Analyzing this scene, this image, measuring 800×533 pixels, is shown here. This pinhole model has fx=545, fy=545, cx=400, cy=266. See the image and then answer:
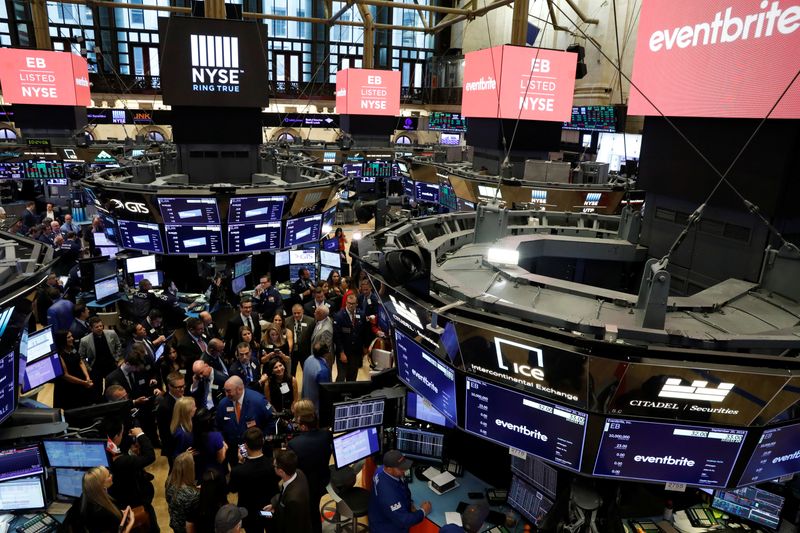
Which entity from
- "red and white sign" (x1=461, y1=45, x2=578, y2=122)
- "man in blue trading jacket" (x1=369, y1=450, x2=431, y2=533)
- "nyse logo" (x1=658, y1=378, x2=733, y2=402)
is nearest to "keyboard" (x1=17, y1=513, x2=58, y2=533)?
"man in blue trading jacket" (x1=369, y1=450, x2=431, y2=533)

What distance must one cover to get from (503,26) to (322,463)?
93.5 ft

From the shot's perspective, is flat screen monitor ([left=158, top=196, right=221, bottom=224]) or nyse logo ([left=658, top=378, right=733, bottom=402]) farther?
flat screen monitor ([left=158, top=196, right=221, bottom=224])

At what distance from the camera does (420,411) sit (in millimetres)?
5414

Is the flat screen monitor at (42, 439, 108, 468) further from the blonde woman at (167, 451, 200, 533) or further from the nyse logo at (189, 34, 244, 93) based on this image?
the nyse logo at (189, 34, 244, 93)

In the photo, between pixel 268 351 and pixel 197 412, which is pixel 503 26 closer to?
pixel 268 351

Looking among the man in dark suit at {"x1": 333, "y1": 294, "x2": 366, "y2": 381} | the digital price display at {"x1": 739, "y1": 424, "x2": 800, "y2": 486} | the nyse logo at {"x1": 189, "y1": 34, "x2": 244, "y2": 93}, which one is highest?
the nyse logo at {"x1": 189, "y1": 34, "x2": 244, "y2": 93}

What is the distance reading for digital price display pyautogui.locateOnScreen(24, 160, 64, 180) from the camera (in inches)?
717

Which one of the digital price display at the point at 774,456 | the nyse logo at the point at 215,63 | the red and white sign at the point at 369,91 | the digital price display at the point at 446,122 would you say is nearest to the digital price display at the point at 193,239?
the nyse logo at the point at 215,63

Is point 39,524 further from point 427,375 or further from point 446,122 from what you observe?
point 446,122

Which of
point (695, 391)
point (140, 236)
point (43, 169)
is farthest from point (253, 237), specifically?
point (43, 169)

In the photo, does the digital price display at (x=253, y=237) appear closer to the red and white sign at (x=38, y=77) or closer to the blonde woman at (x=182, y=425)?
the blonde woman at (x=182, y=425)

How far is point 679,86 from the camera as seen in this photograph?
518 centimetres

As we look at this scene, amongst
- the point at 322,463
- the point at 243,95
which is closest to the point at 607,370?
the point at 322,463

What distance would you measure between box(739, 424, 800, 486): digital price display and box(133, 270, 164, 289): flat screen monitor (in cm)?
998
